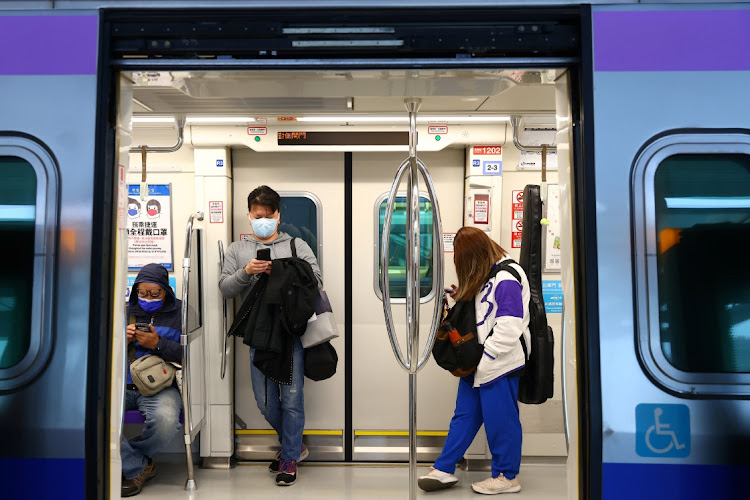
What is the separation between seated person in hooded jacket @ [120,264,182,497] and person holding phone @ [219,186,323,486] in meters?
0.40

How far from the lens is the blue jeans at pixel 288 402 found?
4543 millimetres

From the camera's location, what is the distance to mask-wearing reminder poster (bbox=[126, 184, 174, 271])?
5.00 meters

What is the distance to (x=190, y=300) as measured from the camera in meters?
4.46

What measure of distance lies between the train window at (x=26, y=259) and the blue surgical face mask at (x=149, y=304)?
2353 mm

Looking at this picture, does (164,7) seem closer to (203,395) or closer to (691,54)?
(691,54)

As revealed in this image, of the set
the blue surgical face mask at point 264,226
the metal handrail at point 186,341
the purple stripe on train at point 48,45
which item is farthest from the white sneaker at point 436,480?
the purple stripe on train at point 48,45

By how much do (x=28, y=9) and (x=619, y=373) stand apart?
2.15 m

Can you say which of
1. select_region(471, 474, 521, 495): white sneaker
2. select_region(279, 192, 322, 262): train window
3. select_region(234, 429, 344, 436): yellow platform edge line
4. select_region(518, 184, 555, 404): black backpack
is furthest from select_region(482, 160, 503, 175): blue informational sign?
select_region(234, 429, 344, 436): yellow platform edge line

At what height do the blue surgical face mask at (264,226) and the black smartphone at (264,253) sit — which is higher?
the blue surgical face mask at (264,226)

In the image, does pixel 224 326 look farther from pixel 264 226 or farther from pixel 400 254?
pixel 400 254

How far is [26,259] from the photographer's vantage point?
2.10m

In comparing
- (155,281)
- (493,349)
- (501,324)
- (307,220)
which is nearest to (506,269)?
(501,324)

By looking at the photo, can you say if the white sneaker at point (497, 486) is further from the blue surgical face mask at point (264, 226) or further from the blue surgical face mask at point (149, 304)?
the blue surgical face mask at point (149, 304)

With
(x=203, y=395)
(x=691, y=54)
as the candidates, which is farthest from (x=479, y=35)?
(x=203, y=395)
